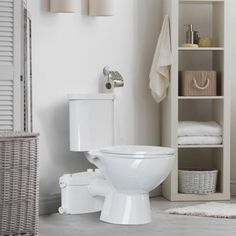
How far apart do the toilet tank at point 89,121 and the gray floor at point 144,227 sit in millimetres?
484

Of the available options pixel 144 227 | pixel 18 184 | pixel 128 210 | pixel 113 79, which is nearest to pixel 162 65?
pixel 113 79

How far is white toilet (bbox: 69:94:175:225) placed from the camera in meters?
3.85

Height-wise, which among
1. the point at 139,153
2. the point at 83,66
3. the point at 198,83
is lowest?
the point at 139,153

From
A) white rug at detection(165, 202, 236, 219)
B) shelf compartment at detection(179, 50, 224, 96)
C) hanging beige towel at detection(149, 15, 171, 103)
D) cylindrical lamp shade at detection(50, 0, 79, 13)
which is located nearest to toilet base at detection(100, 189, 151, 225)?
white rug at detection(165, 202, 236, 219)

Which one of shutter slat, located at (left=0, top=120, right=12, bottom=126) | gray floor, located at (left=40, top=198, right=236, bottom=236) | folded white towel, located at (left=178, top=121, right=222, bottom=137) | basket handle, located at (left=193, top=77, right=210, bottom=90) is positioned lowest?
gray floor, located at (left=40, top=198, right=236, bottom=236)

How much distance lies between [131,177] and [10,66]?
0.98m

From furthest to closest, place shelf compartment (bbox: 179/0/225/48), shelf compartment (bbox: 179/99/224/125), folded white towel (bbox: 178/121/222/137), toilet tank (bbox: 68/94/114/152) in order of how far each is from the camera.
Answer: shelf compartment (bbox: 179/99/224/125) < shelf compartment (bbox: 179/0/225/48) < folded white towel (bbox: 178/121/222/137) < toilet tank (bbox: 68/94/114/152)

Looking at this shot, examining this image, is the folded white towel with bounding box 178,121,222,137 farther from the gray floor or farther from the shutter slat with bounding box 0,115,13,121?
the shutter slat with bounding box 0,115,13,121

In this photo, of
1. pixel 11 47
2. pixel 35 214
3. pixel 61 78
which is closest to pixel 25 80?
pixel 11 47

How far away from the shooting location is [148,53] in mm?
5051

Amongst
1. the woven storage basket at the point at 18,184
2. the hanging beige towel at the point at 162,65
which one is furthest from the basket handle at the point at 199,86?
the woven storage basket at the point at 18,184

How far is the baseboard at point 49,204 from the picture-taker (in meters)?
4.32

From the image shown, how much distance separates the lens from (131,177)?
152 inches

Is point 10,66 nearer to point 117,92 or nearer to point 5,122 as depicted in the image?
point 5,122
